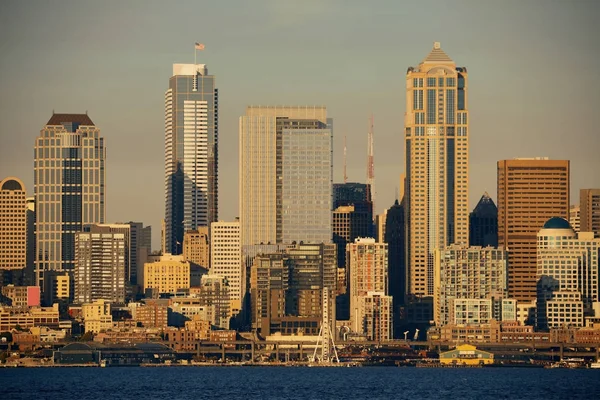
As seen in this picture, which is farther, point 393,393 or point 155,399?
point 393,393

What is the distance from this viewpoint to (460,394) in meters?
198

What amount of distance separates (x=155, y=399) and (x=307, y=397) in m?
15.8

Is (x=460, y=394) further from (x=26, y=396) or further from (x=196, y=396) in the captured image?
(x=26, y=396)

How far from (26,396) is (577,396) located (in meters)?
56.6

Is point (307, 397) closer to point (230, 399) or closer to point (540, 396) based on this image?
point (230, 399)

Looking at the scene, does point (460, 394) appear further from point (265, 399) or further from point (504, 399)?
point (265, 399)

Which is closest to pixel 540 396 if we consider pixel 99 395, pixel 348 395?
pixel 348 395

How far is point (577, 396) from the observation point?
196 metres

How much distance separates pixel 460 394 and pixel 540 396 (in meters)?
8.40

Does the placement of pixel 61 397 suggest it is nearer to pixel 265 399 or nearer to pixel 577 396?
pixel 265 399

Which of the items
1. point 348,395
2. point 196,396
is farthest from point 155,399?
point 348,395

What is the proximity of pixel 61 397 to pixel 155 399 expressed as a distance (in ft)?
38.1

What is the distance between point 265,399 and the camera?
187375 mm

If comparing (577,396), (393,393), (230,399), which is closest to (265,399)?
(230,399)
